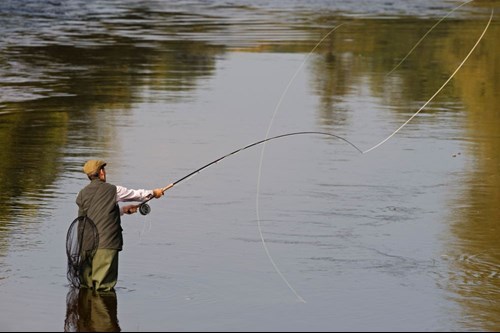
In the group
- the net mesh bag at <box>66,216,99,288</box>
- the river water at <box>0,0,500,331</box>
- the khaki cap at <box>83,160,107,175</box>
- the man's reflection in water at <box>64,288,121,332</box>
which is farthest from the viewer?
the khaki cap at <box>83,160,107,175</box>

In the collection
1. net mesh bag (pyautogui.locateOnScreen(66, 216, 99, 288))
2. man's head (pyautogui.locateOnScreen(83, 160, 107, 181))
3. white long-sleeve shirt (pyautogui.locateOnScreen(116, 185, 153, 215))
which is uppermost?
man's head (pyautogui.locateOnScreen(83, 160, 107, 181))

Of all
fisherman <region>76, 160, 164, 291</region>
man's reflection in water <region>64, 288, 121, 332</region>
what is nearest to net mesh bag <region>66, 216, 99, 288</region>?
fisherman <region>76, 160, 164, 291</region>

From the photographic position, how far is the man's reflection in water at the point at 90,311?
1019cm

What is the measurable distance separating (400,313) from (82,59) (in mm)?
19653

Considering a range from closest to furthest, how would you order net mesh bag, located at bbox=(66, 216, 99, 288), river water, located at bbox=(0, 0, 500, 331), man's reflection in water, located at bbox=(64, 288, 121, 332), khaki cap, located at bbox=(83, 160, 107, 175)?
man's reflection in water, located at bbox=(64, 288, 121, 332) < river water, located at bbox=(0, 0, 500, 331) < net mesh bag, located at bbox=(66, 216, 99, 288) < khaki cap, located at bbox=(83, 160, 107, 175)

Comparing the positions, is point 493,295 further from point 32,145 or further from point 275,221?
point 32,145

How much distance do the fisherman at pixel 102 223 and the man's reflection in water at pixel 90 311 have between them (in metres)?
0.11

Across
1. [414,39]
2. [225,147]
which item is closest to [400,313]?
[225,147]

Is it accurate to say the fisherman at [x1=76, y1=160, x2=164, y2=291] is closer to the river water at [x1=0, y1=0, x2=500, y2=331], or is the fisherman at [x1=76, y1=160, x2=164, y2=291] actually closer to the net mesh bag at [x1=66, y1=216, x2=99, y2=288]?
the net mesh bag at [x1=66, y1=216, x2=99, y2=288]

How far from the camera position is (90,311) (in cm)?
1062

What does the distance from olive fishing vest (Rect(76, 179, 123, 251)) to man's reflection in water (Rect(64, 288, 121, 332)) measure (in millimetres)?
396

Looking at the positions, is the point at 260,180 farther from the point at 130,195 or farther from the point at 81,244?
the point at 81,244

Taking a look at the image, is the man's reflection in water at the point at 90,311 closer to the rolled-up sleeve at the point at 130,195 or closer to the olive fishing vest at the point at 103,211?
the olive fishing vest at the point at 103,211

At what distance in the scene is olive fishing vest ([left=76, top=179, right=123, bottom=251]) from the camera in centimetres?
1107
